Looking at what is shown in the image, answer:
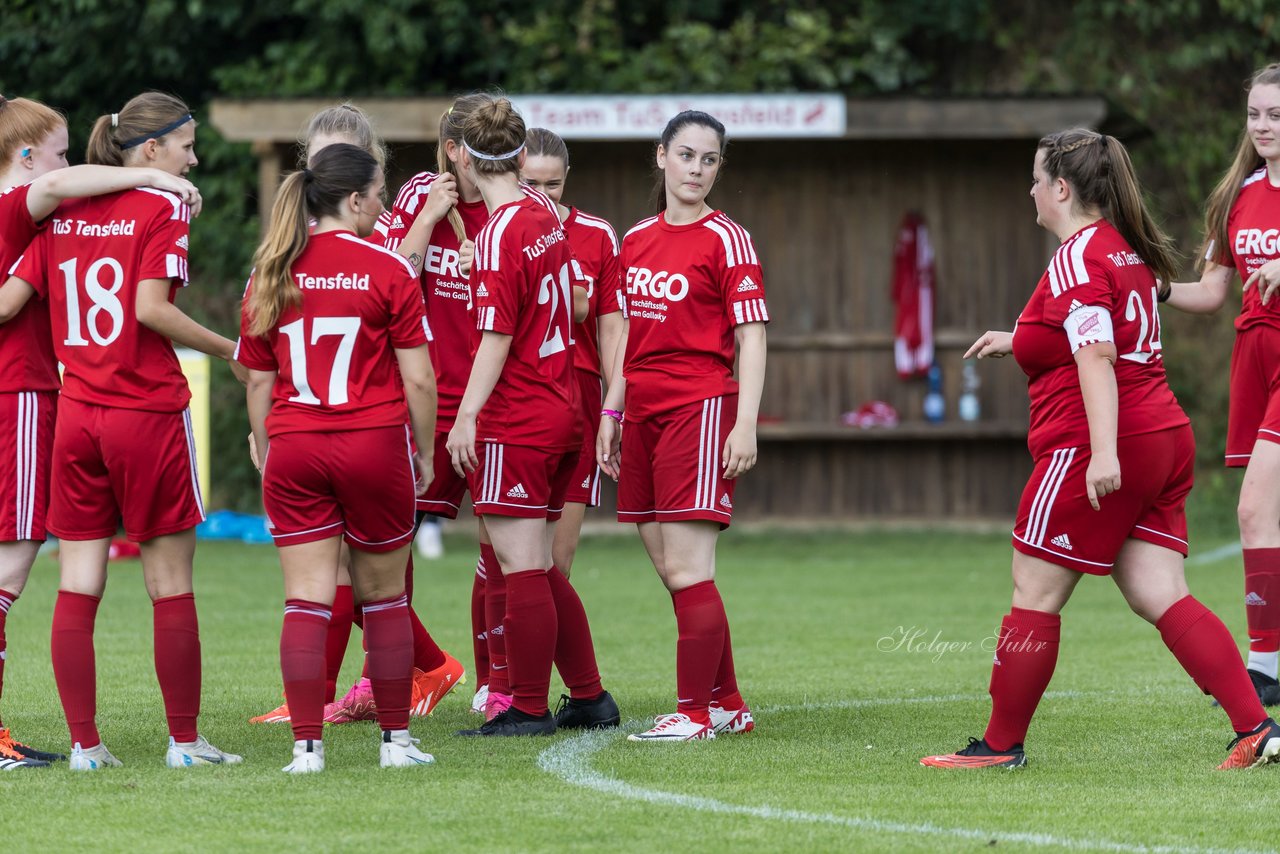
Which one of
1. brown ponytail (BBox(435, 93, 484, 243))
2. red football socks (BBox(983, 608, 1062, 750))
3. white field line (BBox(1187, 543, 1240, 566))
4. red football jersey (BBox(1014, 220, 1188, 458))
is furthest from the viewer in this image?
white field line (BBox(1187, 543, 1240, 566))

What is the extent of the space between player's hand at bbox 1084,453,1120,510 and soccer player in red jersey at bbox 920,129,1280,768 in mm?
54

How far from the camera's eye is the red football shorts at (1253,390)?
21.1 ft

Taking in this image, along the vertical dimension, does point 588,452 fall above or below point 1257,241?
below

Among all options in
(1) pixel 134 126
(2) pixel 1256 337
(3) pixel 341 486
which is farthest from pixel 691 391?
(2) pixel 1256 337

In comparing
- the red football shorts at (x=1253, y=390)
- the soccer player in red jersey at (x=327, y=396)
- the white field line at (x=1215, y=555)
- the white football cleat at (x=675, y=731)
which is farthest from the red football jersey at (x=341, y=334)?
the white field line at (x=1215, y=555)

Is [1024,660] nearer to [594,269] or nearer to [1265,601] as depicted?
[1265,601]

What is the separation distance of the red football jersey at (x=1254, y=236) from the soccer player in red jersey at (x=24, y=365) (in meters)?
3.96

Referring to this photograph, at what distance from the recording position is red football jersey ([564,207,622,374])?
20.7 feet

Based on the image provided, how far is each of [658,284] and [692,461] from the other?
0.62 metres

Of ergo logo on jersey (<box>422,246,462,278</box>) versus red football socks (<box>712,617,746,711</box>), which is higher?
ergo logo on jersey (<box>422,246,462,278</box>)

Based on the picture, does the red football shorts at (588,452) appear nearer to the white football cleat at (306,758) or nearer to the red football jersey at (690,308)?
the red football jersey at (690,308)

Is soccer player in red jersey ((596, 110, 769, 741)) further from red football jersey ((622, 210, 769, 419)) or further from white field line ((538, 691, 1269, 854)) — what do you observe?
white field line ((538, 691, 1269, 854))

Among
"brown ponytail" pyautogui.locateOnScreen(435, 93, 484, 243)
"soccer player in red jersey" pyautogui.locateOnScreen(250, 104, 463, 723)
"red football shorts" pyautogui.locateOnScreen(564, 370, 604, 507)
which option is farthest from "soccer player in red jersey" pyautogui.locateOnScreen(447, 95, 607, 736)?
"red football shorts" pyautogui.locateOnScreen(564, 370, 604, 507)

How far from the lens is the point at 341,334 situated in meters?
4.96
